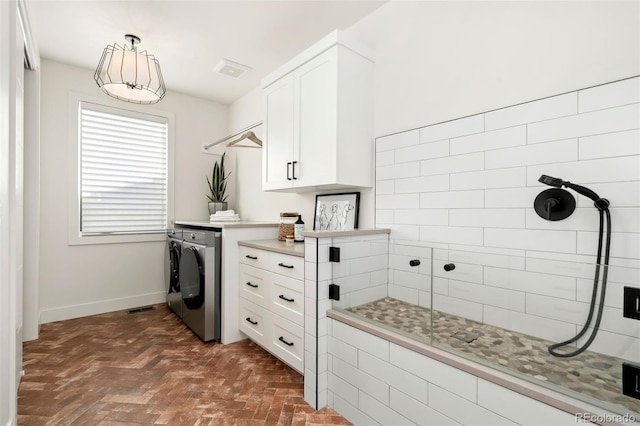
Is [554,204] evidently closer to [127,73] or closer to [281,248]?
[281,248]

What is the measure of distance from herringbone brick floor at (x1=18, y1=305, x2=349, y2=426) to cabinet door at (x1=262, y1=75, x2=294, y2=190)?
146 centimetres

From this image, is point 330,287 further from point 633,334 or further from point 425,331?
point 633,334

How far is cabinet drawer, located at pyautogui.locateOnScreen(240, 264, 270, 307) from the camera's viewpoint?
2377 millimetres

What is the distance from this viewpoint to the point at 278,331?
7.29 feet

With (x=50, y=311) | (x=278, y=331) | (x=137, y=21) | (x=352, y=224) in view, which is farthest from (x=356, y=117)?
(x=50, y=311)

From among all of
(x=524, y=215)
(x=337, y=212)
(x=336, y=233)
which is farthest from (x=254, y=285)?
(x=524, y=215)

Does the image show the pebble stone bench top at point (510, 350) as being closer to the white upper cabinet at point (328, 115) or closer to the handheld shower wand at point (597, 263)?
the handheld shower wand at point (597, 263)

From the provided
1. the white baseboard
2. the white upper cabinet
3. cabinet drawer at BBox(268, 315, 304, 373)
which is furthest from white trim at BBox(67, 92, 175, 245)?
cabinet drawer at BBox(268, 315, 304, 373)

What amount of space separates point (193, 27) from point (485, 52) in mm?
2273

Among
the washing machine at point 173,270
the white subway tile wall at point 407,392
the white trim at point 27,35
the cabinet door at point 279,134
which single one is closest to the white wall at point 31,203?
the white trim at point 27,35

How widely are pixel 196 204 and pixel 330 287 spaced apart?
296 cm

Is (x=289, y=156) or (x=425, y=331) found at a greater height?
(x=289, y=156)

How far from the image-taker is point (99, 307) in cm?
341

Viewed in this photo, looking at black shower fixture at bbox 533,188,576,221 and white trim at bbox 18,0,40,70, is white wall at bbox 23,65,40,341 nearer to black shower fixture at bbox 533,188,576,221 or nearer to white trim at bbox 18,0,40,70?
white trim at bbox 18,0,40,70
